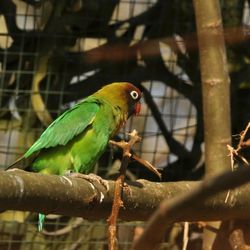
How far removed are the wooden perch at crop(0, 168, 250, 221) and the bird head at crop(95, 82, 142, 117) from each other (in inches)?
34.5

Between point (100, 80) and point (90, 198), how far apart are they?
78.7 inches

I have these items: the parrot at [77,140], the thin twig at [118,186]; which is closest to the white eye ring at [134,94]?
the parrot at [77,140]

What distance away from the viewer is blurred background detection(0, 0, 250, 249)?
341cm

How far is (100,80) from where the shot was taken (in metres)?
3.58

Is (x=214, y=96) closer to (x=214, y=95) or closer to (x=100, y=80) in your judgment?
(x=214, y=95)

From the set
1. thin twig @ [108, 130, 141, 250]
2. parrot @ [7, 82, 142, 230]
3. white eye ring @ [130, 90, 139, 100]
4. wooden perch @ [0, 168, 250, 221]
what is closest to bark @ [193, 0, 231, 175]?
wooden perch @ [0, 168, 250, 221]

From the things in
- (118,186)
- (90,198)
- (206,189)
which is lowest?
(90,198)

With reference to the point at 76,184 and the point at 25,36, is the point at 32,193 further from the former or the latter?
the point at 25,36

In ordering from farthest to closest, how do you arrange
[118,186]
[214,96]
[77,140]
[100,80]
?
1. [100,80]
2. [77,140]
3. [214,96]
4. [118,186]

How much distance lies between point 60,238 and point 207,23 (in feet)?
5.11

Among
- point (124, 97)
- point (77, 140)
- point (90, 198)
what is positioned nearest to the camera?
point (90, 198)

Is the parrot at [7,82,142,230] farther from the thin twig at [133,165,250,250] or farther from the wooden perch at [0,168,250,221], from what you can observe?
the thin twig at [133,165,250,250]

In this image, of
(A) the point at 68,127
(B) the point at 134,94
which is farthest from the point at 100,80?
(A) the point at 68,127

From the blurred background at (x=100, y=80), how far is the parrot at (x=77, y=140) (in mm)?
820
